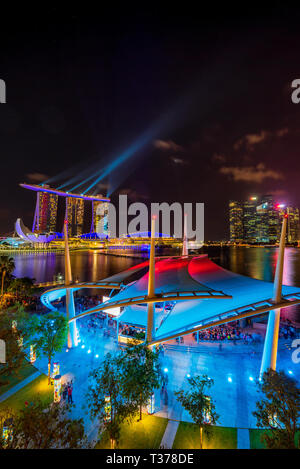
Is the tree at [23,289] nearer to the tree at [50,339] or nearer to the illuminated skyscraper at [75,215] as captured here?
the tree at [50,339]

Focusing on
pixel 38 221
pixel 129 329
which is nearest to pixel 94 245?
pixel 38 221

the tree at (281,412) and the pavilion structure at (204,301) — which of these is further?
the pavilion structure at (204,301)

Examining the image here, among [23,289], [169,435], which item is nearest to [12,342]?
[169,435]

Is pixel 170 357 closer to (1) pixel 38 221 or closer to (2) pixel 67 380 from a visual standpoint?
(2) pixel 67 380

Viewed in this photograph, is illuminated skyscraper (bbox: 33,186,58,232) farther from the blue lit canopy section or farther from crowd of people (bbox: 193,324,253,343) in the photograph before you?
crowd of people (bbox: 193,324,253,343)

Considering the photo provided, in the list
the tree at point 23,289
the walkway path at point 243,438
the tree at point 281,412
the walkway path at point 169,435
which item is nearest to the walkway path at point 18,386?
the walkway path at point 169,435

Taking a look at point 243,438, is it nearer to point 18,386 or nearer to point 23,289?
point 18,386

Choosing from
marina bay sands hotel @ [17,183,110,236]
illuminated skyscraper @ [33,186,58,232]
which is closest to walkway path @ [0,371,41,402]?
marina bay sands hotel @ [17,183,110,236]

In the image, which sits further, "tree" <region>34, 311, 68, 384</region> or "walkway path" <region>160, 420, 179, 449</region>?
"tree" <region>34, 311, 68, 384</region>
